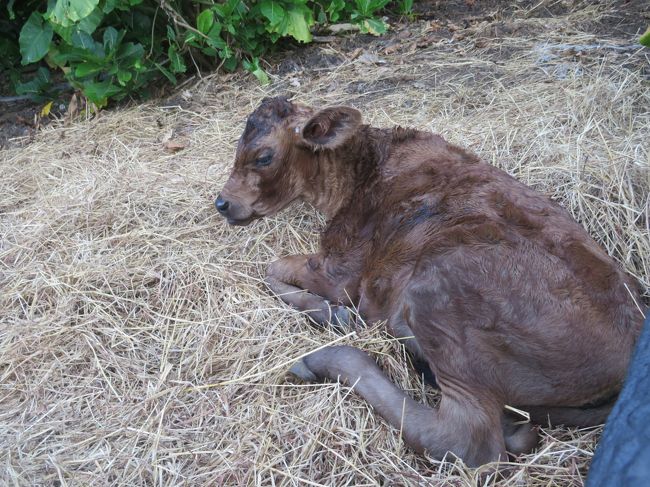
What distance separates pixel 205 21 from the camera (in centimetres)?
612

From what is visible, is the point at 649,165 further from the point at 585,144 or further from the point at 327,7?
the point at 327,7

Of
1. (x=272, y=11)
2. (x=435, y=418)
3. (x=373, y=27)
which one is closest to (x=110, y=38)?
(x=272, y=11)

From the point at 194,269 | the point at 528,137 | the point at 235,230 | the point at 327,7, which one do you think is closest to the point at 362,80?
the point at 327,7

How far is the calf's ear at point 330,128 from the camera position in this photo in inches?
150

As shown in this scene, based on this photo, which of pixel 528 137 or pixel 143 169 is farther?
pixel 143 169

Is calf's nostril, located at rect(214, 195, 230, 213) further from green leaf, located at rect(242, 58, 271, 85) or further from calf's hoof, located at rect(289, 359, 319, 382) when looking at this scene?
green leaf, located at rect(242, 58, 271, 85)

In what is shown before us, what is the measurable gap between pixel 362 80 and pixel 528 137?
84.6 inches

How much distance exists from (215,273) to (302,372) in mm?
1059

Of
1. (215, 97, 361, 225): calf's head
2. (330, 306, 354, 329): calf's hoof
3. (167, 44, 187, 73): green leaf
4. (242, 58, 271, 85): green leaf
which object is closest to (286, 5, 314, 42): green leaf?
(242, 58, 271, 85): green leaf

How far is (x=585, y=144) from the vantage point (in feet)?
14.1

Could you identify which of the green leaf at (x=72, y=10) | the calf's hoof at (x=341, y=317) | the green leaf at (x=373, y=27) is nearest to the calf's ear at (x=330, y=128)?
the calf's hoof at (x=341, y=317)

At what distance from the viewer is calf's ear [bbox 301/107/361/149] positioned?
380 centimetres

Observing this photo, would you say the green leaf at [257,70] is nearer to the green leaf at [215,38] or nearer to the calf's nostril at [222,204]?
the green leaf at [215,38]

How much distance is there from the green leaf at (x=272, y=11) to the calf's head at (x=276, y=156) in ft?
8.23
